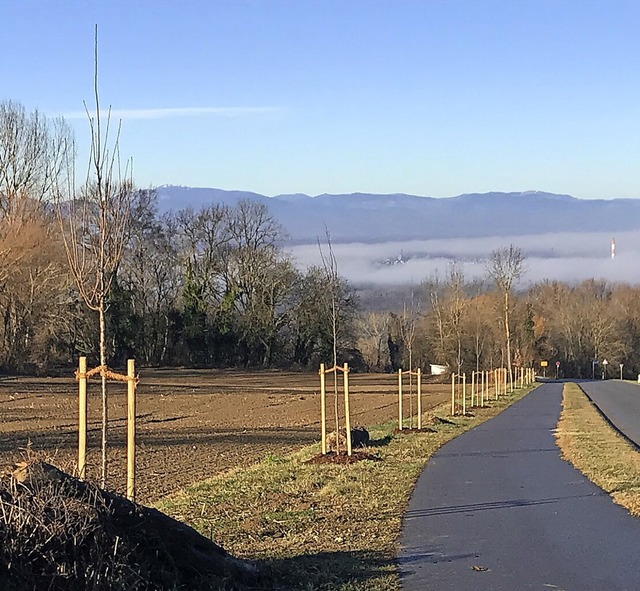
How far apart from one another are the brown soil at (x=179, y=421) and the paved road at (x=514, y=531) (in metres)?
3.52

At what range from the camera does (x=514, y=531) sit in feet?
33.9

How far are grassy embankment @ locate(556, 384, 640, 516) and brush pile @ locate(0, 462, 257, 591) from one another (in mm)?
6324

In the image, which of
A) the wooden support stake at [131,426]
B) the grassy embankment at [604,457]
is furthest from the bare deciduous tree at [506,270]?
the wooden support stake at [131,426]

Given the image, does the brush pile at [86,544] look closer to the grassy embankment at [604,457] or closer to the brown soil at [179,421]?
the brown soil at [179,421]

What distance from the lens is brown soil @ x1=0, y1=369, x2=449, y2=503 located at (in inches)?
686

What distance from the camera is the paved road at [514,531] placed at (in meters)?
8.15

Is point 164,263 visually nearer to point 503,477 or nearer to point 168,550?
point 503,477

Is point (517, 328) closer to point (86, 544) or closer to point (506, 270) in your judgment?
point (506, 270)

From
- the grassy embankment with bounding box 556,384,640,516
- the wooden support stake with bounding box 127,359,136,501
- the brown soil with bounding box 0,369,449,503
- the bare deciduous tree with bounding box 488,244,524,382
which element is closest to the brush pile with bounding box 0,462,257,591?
the brown soil with bounding box 0,369,449,503

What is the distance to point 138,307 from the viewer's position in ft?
253

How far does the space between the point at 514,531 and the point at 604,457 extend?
799cm

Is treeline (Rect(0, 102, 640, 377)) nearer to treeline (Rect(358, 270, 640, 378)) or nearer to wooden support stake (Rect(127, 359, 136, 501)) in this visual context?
treeline (Rect(358, 270, 640, 378))

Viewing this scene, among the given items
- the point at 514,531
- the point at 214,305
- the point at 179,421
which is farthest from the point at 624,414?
the point at 214,305

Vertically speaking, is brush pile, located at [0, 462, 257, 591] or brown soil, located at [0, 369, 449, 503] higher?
brush pile, located at [0, 462, 257, 591]
